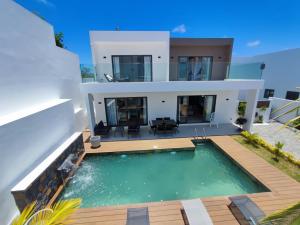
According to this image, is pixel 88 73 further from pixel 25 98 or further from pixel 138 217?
pixel 138 217

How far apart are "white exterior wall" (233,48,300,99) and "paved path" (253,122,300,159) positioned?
6262 millimetres

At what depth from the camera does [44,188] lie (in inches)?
188

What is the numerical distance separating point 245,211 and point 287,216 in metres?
3.30

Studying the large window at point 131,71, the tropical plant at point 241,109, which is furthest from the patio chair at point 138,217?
the tropical plant at point 241,109

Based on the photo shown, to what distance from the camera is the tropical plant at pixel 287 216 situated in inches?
54.3

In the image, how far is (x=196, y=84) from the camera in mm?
9453

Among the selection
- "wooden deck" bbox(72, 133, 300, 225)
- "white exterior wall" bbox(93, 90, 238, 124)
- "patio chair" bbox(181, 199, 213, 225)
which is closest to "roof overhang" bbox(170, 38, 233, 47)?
"white exterior wall" bbox(93, 90, 238, 124)

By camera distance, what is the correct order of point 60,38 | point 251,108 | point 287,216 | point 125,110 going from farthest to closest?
point 60,38
point 125,110
point 251,108
point 287,216

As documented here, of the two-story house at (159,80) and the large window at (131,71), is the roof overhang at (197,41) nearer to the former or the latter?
the two-story house at (159,80)

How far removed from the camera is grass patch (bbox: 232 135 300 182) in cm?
616

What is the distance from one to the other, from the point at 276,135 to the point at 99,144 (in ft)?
38.5

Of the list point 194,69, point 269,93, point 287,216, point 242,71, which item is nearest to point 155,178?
point 287,216

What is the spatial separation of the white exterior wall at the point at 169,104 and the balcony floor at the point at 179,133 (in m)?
1.06

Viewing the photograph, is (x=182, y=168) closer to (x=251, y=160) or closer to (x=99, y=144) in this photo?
(x=251, y=160)
